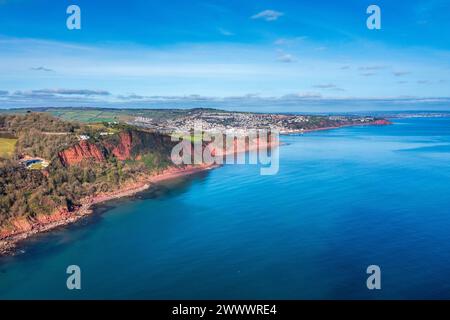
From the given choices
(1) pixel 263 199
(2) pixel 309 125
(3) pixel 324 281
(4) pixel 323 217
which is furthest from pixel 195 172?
(2) pixel 309 125

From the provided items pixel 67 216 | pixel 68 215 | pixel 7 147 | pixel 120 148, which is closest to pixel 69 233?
pixel 67 216

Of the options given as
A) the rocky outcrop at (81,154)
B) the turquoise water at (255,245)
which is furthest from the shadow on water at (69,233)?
the rocky outcrop at (81,154)

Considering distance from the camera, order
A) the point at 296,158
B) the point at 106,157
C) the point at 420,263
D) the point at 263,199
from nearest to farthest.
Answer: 1. the point at 420,263
2. the point at 263,199
3. the point at 106,157
4. the point at 296,158

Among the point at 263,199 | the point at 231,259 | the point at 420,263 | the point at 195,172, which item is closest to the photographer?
the point at 420,263

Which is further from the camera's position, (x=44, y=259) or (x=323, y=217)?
(x=323, y=217)

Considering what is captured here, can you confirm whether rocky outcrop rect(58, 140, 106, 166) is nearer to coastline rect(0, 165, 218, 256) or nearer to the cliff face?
the cliff face

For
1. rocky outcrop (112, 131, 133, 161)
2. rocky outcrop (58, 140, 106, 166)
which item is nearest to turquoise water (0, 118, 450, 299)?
rocky outcrop (112, 131, 133, 161)

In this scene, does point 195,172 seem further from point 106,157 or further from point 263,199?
point 263,199
